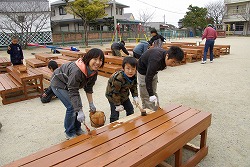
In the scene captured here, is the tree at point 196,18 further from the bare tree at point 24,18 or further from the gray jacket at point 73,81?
the gray jacket at point 73,81

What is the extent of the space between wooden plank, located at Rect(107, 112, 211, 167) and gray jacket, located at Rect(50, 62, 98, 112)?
1016 mm

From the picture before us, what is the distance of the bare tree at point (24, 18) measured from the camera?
1844 cm

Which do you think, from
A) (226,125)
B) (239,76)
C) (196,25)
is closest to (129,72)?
(226,125)

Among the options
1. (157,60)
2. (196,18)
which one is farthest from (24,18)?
(196,18)

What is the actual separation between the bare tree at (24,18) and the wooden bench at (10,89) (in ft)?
47.7

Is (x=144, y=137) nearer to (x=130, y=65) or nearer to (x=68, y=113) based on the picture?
(x=130, y=65)

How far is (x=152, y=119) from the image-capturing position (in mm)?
2523

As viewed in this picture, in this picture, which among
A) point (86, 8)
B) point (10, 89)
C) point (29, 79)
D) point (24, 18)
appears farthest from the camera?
point (86, 8)

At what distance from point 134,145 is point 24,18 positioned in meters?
20.1

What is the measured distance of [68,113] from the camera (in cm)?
302

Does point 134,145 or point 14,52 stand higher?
point 14,52

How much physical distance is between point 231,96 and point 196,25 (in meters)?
35.9

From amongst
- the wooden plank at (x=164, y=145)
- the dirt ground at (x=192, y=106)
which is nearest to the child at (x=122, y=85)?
the wooden plank at (x=164, y=145)

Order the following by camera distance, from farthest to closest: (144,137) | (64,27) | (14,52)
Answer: (64,27), (14,52), (144,137)
